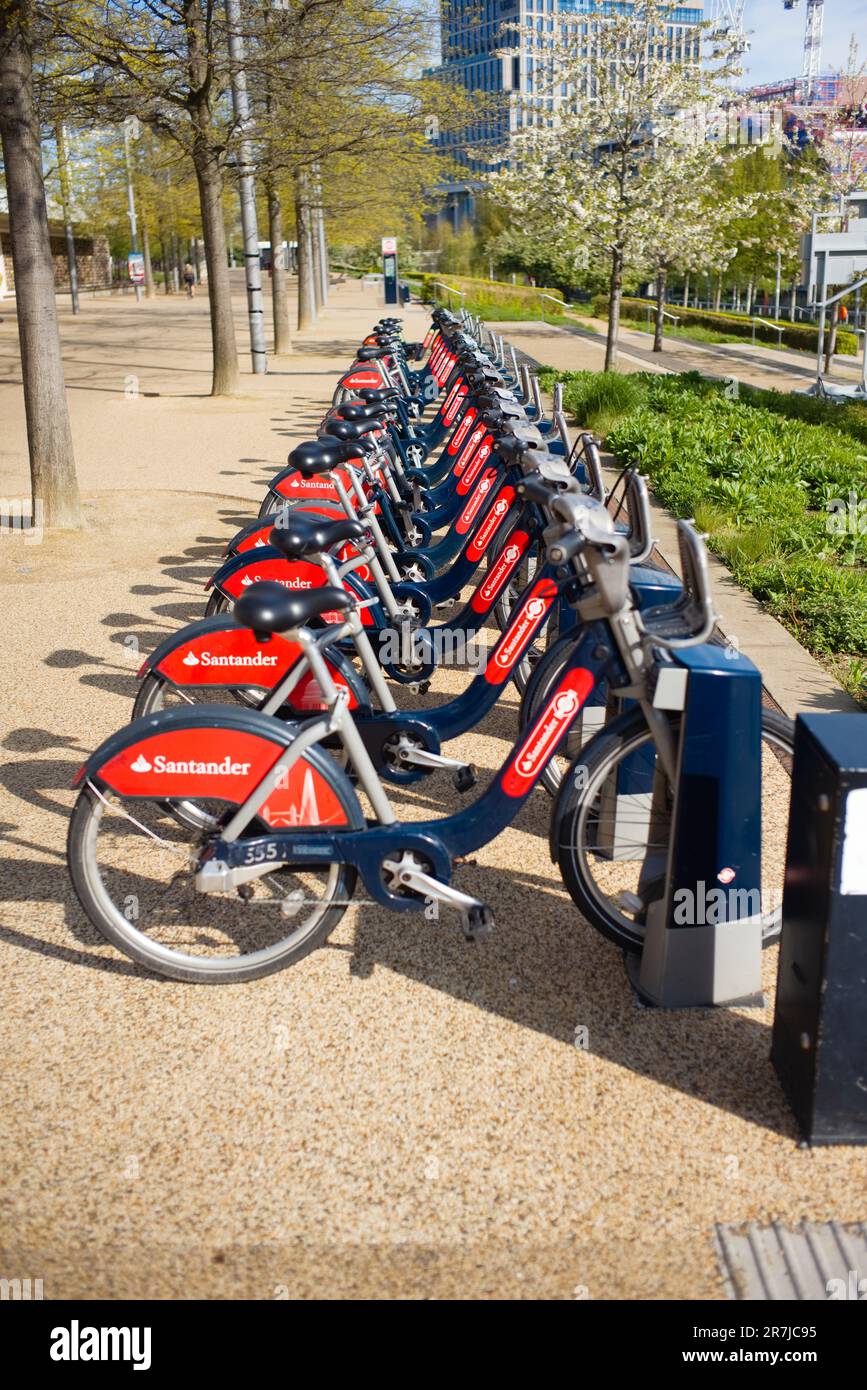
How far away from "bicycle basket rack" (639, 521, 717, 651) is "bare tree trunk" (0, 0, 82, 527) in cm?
569

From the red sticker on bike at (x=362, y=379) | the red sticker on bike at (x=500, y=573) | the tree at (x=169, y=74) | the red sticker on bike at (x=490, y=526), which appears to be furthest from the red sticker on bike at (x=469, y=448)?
the tree at (x=169, y=74)

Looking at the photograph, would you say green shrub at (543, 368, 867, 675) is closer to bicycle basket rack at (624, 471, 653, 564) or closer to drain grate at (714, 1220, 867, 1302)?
bicycle basket rack at (624, 471, 653, 564)

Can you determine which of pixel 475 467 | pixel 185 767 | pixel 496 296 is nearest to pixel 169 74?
pixel 475 467

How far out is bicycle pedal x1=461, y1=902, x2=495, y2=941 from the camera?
3.13 metres

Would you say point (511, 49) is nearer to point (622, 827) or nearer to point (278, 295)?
point (278, 295)

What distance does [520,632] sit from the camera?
387cm

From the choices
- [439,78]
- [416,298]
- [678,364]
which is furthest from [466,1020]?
[416,298]

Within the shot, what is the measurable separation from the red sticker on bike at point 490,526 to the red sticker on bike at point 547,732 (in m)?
2.13

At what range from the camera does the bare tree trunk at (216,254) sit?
1343 centimetres

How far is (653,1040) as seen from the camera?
304 cm

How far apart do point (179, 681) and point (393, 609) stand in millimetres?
1160

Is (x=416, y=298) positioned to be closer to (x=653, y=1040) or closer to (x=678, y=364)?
(x=678, y=364)

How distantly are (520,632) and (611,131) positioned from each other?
1706 centimetres

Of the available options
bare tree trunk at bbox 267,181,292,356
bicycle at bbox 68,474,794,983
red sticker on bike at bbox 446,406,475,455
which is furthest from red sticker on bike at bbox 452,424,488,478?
bare tree trunk at bbox 267,181,292,356
